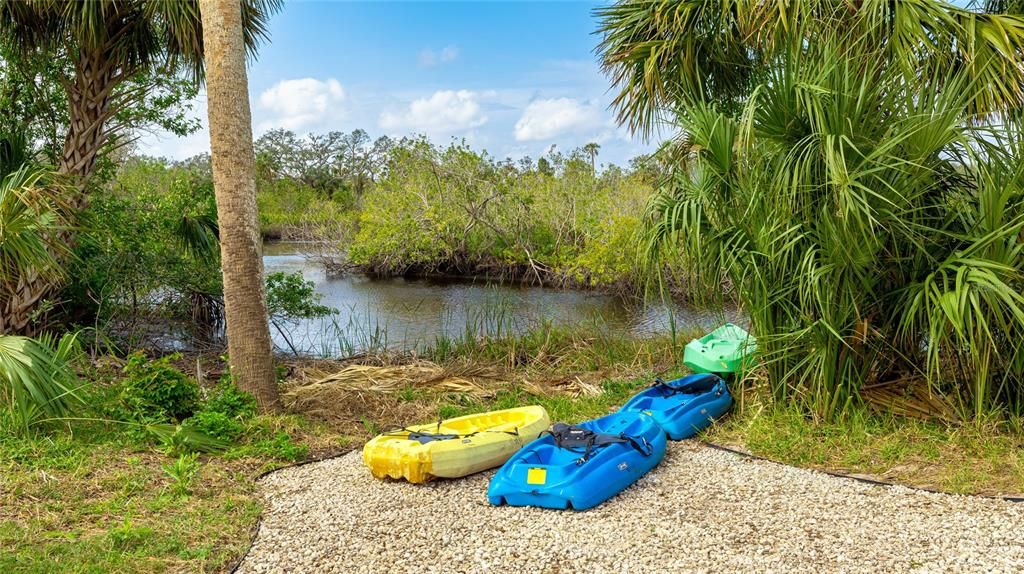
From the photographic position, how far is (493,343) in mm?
9289

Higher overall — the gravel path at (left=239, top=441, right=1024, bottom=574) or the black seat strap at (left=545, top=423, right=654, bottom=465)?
the black seat strap at (left=545, top=423, right=654, bottom=465)

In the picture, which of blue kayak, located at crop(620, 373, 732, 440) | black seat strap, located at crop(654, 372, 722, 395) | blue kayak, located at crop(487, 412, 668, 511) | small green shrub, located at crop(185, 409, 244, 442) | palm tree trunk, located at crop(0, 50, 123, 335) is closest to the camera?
blue kayak, located at crop(487, 412, 668, 511)

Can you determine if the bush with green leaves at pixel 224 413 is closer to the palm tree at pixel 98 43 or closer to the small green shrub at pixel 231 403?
the small green shrub at pixel 231 403

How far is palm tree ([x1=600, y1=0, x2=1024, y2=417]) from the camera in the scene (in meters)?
4.73

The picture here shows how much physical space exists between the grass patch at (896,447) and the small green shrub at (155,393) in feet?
13.4

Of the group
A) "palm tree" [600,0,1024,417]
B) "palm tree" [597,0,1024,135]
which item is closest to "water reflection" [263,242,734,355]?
"palm tree" [597,0,1024,135]

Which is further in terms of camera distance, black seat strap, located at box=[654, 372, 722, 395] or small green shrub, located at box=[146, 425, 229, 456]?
black seat strap, located at box=[654, 372, 722, 395]

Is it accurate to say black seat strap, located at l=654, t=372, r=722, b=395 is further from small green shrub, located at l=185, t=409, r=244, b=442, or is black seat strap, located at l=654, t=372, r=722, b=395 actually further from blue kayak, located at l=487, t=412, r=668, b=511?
small green shrub, located at l=185, t=409, r=244, b=442

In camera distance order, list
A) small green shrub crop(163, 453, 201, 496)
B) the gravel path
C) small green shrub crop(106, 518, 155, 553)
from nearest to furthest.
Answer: the gravel path, small green shrub crop(106, 518, 155, 553), small green shrub crop(163, 453, 201, 496)

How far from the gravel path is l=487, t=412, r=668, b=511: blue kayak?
0.08 metres

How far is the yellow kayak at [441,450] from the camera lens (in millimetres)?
4559

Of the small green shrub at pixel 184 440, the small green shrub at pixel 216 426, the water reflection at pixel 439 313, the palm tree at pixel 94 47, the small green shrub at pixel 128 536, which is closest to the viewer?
the small green shrub at pixel 128 536

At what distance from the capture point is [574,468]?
421 centimetres

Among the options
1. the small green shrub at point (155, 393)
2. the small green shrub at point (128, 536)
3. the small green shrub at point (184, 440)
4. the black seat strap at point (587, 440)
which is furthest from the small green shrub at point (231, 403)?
the black seat strap at point (587, 440)
